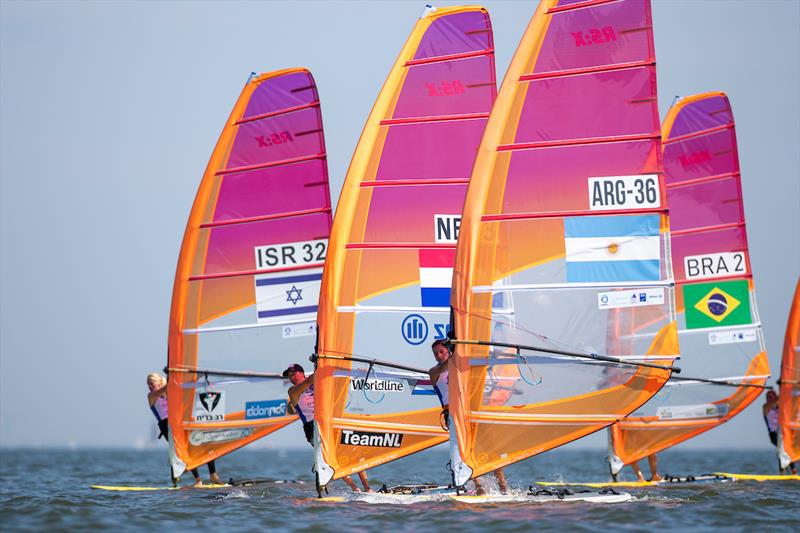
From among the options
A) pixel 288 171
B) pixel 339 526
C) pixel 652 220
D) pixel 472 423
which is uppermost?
pixel 288 171

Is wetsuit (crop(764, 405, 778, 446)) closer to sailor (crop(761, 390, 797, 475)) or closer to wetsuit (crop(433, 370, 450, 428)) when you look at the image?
sailor (crop(761, 390, 797, 475))

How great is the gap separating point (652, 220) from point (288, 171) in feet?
19.3

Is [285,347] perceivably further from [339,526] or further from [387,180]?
[339,526]

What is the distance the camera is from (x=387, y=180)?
14.4 m

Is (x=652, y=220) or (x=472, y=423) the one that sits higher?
(x=652, y=220)

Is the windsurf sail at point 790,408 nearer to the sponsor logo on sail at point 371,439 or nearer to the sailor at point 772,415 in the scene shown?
the sailor at point 772,415

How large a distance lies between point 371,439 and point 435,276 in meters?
2.07

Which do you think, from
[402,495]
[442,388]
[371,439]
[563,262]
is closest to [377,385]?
[371,439]

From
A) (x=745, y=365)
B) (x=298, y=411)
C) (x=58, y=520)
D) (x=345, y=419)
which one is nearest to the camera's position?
(x=58, y=520)

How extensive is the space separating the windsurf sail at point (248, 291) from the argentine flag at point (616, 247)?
480cm

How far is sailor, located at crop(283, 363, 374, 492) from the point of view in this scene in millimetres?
14461

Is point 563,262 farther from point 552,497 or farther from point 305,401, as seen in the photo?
point 305,401

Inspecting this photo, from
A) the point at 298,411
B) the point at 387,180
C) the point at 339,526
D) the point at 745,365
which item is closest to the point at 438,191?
the point at 387,180

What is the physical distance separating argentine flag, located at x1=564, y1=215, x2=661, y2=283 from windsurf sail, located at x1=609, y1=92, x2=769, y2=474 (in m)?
6.66
